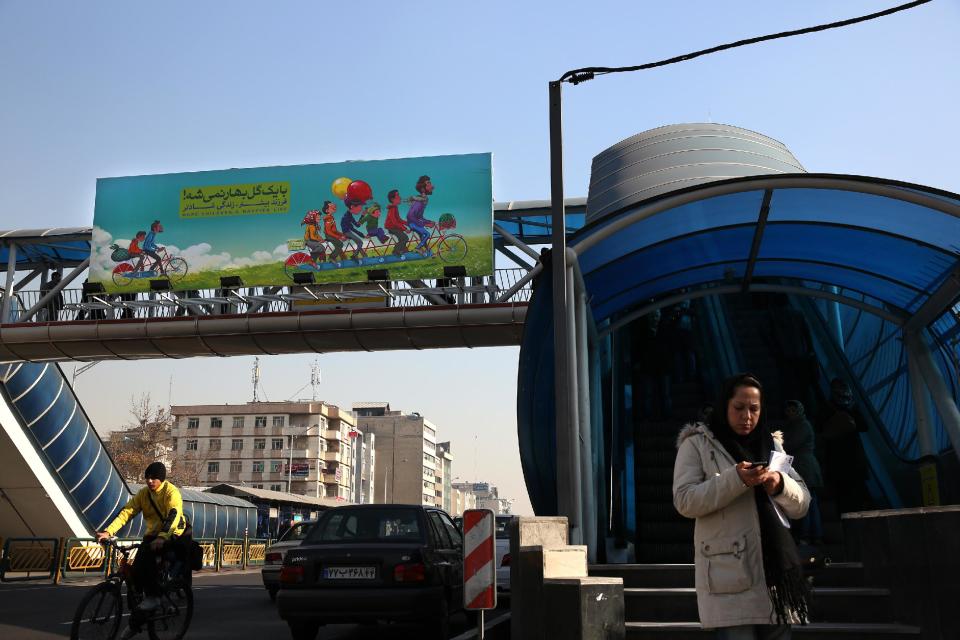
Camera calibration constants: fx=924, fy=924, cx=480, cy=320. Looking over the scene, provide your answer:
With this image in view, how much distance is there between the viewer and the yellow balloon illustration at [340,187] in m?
25.0

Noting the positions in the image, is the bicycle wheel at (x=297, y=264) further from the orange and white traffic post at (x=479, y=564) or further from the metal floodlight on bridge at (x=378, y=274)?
the orange and white traffic post at (x=479, y=564)

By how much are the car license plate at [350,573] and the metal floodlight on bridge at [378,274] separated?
15345 mm

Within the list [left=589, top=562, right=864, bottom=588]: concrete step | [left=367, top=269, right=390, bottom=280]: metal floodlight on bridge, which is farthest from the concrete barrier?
[left=367, top=269, right=390, bottom=280]: metal floodlight on bridge

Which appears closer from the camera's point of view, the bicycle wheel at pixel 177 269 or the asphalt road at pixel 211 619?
the asphalt road at pixel 211 619

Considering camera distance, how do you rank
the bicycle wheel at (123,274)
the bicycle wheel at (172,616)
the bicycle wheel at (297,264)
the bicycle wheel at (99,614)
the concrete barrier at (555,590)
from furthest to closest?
1. the bicycle wheel at (123,274)
2. the bicycle wheel at (297,264)
3. the bicycle wheel at (172,616)
4. the bicycle wheel at (99,614)
5. the concrete barrier at (555,590)

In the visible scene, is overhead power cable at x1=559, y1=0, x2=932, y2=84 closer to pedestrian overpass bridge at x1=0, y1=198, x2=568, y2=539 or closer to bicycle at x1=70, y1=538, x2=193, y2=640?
bicycle at x1=70, y1=538, x2=193, y2=640

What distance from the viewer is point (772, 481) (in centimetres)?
378

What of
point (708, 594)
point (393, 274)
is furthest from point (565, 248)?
point (393, 274)

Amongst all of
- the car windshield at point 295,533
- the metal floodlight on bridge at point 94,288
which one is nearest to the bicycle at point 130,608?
the car windshield at point 295,533

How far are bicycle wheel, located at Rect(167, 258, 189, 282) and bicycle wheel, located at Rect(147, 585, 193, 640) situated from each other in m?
17.5

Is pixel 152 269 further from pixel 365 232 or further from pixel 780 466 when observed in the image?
pixel 780 466

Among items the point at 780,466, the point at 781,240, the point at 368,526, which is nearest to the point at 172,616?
the point at 368,526

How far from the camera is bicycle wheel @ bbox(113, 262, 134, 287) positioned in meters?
25.6

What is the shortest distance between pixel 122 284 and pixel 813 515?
67.5 ft
